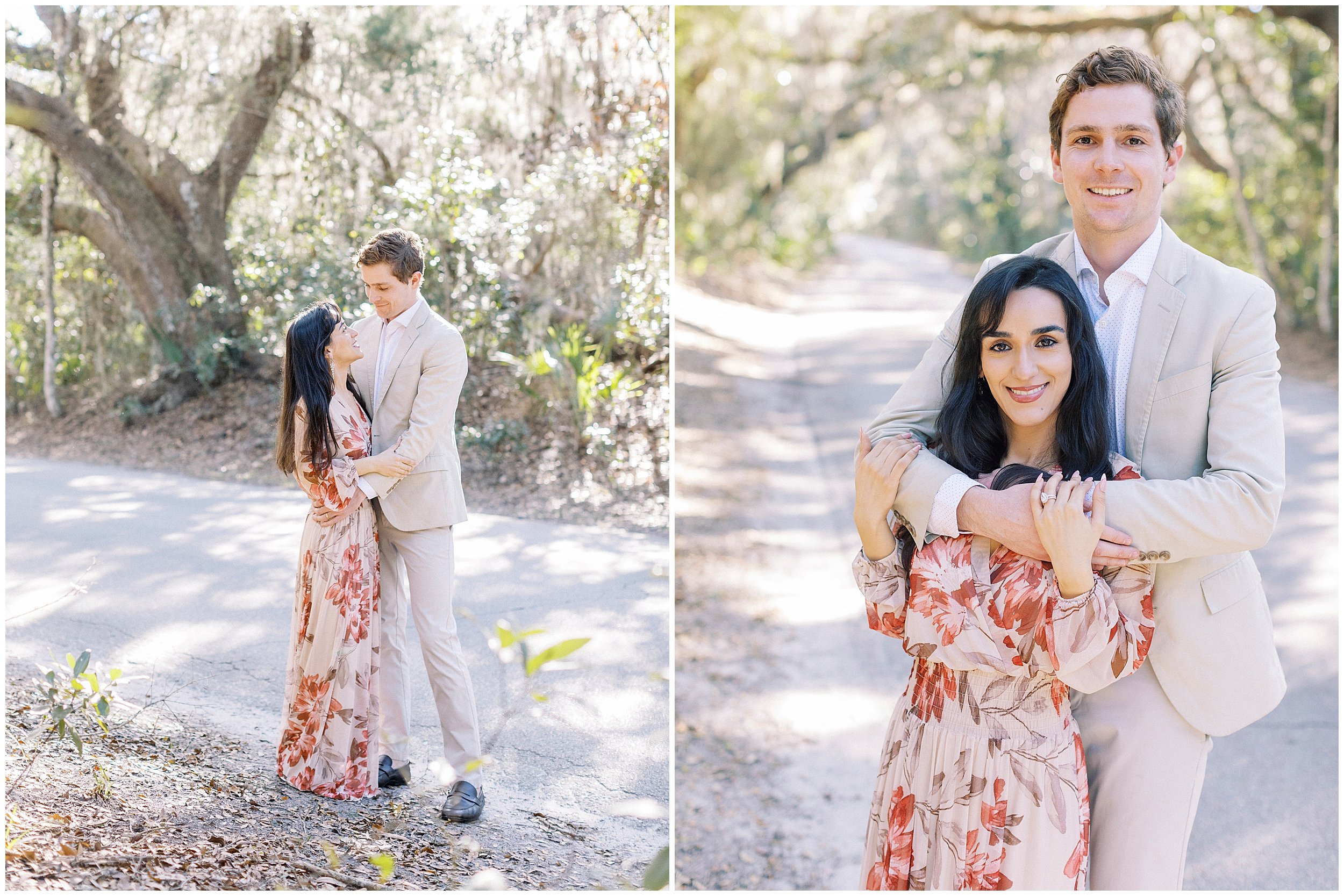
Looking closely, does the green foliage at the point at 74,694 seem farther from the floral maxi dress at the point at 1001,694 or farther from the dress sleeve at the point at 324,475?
the floral maxi dress at the point at 1001,694

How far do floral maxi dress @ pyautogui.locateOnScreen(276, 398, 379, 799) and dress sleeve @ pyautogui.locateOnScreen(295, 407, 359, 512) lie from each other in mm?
49

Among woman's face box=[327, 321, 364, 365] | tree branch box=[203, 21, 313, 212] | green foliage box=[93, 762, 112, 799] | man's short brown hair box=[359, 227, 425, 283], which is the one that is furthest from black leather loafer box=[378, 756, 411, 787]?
tree branch box=[203, 21, 313, 212]

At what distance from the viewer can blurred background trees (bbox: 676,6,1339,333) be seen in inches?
464

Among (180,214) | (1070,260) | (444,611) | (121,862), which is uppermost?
(180,214)

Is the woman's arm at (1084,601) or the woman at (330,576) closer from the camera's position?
the woman's arm at (1084,601)

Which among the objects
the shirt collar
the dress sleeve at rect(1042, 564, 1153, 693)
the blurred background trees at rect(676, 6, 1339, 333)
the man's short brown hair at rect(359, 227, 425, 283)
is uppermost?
the blurred background trees at rect(676, 6, 1339, 333)

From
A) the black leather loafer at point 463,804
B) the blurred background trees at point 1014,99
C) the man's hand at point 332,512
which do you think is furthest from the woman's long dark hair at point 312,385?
the blurred background trees at point 1014,99

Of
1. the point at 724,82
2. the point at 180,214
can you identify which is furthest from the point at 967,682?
the point at 724,82

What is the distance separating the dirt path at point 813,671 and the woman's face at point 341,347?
198 centimetres

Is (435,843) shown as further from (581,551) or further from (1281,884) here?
(581,551)

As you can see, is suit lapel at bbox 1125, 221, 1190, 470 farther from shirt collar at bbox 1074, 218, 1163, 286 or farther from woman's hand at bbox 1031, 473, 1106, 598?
woman's hand at bbox 1031, 473, 1106, 598

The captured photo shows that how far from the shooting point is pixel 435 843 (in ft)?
9.73

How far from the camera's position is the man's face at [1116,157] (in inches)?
78.8

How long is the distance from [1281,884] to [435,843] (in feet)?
8.60
